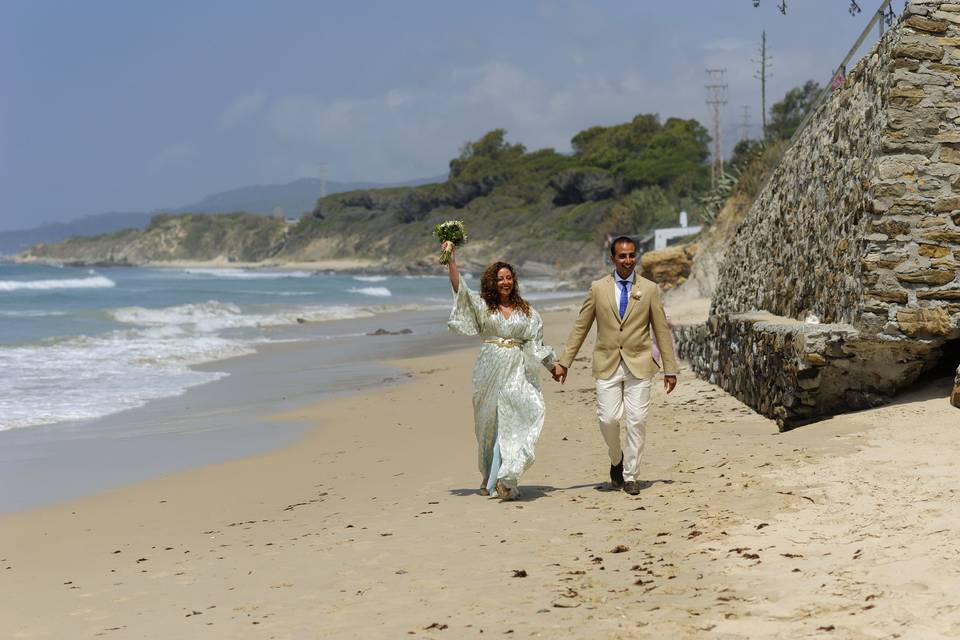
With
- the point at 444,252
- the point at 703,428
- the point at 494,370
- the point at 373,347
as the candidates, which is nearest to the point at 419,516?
the point at 494,370

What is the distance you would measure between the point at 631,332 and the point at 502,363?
2.97ft

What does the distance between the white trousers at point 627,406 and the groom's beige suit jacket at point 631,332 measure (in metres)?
0.07

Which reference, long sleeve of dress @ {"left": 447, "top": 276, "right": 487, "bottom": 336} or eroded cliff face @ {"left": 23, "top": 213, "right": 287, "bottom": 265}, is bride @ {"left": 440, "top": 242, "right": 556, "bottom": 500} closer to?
long sleeve of dress @ {"left": 447, "top": 276, "right": 487, "bottom": 336}

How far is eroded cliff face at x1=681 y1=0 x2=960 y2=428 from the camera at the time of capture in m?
7.72

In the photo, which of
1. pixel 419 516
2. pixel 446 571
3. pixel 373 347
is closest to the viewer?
pixel 446 571

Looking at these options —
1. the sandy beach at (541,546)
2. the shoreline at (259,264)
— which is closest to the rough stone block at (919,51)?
the sandy beach at (541,546)

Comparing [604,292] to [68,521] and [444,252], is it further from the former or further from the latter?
[68,521]

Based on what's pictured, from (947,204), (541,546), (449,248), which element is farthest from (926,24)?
(541,546)

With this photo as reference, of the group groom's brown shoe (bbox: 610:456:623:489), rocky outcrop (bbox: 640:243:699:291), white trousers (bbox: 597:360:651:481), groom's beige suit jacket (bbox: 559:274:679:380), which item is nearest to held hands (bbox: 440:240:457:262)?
groom's beige suit jacket (bbox: 559:274:679:380)

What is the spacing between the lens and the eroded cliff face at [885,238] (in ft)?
25.3

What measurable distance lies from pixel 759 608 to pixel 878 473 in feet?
7.32

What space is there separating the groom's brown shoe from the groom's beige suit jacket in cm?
64

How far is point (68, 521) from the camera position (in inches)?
297

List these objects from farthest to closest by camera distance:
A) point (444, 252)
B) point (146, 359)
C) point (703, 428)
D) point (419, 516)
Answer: point (146, 359) → point (703, 428) → point (444, 252) → point (419, 516)
